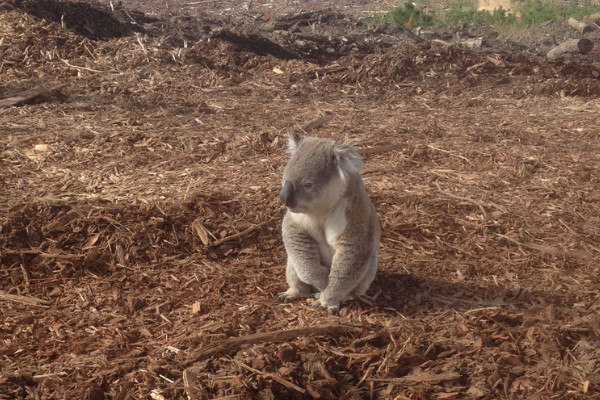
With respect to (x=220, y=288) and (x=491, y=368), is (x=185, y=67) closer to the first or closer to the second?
(x=220, y=288)

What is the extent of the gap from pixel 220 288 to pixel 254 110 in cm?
536

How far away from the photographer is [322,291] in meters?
5.42

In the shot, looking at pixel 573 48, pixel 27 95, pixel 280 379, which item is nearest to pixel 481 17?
pixel 573 48

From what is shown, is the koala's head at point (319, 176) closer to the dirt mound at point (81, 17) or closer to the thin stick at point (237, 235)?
the thin stick at point (237, 235)

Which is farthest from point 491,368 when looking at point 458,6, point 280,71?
point 458,6

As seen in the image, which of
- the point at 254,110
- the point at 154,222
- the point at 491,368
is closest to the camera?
the point at 491,368

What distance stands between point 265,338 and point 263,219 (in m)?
2.26

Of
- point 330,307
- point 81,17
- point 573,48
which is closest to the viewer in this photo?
point 330,307

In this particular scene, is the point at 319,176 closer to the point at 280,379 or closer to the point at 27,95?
the point at 280,379

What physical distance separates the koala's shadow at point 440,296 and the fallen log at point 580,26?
1368 centimetres

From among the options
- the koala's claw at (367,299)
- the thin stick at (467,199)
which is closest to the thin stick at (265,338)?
the koala's claw at (367,299)

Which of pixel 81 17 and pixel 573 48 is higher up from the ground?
pixel 81 17

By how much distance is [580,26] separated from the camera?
17.9m

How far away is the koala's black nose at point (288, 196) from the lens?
4.89 meters
